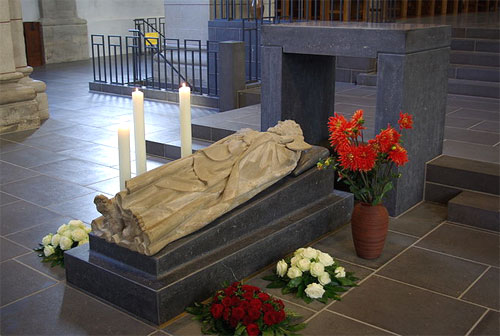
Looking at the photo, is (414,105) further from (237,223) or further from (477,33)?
(477,33)

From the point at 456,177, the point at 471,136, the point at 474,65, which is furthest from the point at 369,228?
the point at 474,65

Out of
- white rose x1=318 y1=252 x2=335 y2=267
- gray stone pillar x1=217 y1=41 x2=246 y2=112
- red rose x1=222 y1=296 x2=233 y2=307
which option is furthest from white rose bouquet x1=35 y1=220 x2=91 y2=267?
gray stone pillar x1=217 y1=41 x2=246 y2=112

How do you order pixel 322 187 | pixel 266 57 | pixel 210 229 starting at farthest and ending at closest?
pixel 266 57
pixel 322 187
pixel 210 229

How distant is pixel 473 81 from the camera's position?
7.84m

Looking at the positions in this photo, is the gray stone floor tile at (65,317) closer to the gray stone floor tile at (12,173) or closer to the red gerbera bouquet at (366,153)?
the red gerbera bouquet at (366,153)

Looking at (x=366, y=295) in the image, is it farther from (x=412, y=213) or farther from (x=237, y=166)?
(x=412, y=213)

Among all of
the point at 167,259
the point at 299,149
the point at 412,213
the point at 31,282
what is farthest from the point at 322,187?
the point at 31,282

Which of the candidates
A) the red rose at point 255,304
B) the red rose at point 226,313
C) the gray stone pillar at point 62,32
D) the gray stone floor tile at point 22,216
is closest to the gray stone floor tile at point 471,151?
the red rose at point 255,304

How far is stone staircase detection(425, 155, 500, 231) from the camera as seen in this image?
166 inches

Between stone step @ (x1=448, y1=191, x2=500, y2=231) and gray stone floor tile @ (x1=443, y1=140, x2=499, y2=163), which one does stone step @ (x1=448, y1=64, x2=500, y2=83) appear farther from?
stone step @ (x1=448, y1=191, x2=500, y2=231)

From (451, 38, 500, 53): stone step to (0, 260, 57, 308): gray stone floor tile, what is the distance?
7.01 meters

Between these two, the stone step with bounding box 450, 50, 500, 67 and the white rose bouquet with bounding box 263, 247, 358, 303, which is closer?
the white rose bouquet with bounding box 263, 247, 358, 303

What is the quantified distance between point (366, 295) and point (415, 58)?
1831 mm

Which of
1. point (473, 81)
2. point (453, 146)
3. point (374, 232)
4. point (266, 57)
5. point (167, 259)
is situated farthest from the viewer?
point (473, 81)
